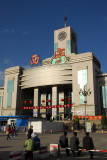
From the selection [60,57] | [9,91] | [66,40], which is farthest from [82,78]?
[66,40]

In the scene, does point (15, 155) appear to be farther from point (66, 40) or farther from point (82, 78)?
point (66, 40)

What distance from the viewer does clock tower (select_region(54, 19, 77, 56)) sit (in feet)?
275

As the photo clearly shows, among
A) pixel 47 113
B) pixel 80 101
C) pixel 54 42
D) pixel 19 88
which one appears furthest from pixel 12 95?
pixel 54 42

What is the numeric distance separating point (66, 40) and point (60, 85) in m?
29.0

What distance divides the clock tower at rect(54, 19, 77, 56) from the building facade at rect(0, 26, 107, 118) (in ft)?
43.5

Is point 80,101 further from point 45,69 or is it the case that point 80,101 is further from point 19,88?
point 19,88

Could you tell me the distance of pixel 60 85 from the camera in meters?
66.0

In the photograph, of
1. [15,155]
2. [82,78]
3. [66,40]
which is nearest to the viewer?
[15,155]

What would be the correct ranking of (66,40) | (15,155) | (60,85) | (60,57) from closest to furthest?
(15,155) → (60,85) → (60,57) → (66,40)

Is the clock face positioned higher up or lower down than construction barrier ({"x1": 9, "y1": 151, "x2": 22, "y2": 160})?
higher up

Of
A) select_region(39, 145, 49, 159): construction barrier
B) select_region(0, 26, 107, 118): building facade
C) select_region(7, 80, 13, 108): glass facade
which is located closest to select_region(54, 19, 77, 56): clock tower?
select_region(0, 26, 107, 118): building facade

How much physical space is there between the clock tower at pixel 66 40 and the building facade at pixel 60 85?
43.5 feet

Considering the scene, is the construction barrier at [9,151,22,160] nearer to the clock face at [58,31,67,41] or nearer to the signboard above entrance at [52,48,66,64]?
the signboard above entrance at [52,48,66,64]

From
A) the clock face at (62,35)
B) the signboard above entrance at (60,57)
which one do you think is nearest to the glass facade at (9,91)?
the signboard above entrance at (60,57)
